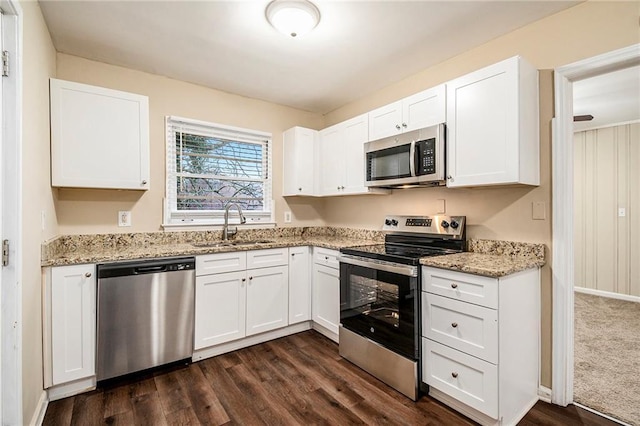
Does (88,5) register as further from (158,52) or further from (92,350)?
(92,350)

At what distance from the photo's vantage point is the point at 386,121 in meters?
2.74

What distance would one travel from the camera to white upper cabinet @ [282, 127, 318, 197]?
3.52m

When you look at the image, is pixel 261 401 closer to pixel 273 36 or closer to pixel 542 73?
pixel 273 36

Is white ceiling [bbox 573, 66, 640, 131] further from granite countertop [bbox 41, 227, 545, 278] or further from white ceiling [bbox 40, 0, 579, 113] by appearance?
granite countertop [bbox 41, 227, 545, 278]

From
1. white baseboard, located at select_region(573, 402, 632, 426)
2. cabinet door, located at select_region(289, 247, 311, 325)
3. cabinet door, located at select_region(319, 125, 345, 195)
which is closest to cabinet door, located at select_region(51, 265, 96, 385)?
cabinet door, located at select_region(289, 247, 311, 325)

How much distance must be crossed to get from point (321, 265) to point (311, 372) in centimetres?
97

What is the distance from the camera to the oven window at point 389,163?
251 cm

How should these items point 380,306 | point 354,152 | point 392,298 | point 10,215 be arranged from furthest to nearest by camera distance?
point 354,152
point 380,306
point 392,298
point 10,215

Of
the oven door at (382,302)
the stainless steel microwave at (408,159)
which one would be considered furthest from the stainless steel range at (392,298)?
the stainless steel microwave at (408,159)

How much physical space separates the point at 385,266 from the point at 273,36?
1838 mm

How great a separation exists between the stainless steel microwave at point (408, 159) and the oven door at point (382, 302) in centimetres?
73

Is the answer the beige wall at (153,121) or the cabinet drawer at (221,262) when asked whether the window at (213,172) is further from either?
the cabinet drawer at (221,262)

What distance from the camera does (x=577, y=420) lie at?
1814 millimetres

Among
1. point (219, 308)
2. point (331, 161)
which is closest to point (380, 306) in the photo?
point (219, 308)
